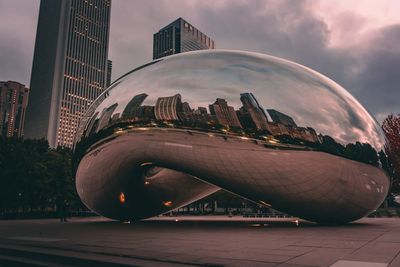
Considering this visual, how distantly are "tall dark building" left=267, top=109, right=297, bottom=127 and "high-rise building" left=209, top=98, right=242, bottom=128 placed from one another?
1.01 meters

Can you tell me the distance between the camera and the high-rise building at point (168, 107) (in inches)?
430

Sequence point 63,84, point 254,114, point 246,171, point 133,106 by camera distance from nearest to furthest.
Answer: point 254,114
point 246,171
point 133,106
point 63,84

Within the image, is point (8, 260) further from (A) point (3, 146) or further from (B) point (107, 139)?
(A) point (3, 146)

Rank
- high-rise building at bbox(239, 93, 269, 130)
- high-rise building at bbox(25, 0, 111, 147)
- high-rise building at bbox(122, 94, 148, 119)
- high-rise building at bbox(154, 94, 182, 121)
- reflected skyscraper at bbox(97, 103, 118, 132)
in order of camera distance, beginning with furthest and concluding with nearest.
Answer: high-rise building at bbox(25, 0, 111, 147)
reflected skyscraper at bbox(97, 103, 118, 132)
high-rise building at bbox(122, 94, 148, 119)
high-rise building at bbox(154, 94, 182, 121)
high-rise building at bbox(239, 93, 269, 130)

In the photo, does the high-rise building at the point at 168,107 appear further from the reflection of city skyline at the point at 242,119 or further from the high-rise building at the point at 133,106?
the high-rise building at the point at 133,106

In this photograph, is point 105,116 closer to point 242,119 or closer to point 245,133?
point 242,119

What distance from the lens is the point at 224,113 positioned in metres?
10.7

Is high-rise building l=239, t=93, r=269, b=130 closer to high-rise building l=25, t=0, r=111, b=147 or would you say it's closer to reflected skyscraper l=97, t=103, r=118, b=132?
reflected skyscraper l=97, t=103, r=118, b=132

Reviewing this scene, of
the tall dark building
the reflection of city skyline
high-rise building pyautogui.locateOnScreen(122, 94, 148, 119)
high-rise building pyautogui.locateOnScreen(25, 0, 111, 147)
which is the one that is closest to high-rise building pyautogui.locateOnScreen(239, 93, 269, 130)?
the reflection of city skyline

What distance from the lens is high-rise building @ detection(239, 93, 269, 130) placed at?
34.8ft

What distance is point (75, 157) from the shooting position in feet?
43.9

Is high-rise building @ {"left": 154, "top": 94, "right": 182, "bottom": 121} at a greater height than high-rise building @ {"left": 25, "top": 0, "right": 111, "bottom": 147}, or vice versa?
high-rise building @ {"left": 25, "top": 0, "right": 111, "bottom": 147}

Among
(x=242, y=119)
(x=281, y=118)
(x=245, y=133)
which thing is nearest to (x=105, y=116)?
(x=242, y=119)

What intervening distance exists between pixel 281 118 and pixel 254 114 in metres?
0.81
